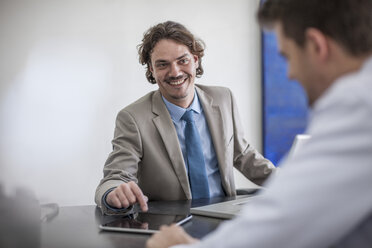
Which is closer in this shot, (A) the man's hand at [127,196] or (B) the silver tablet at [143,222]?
(B) the silver tablet at [143,222]

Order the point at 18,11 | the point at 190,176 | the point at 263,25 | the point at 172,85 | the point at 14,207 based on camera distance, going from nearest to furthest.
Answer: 1. the point at 263,25
2. the point at 14,207
3. the point at 190,176
4. the point at 172,85
5. the point at 18,11

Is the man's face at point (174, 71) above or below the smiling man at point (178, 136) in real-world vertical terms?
above

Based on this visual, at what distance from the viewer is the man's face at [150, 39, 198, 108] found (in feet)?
7.79

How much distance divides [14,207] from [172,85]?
1.42 m

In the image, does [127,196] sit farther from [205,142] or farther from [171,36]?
[171,36]

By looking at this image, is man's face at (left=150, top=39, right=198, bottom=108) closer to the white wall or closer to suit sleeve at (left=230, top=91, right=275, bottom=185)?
suit sleeve at (left=230, top=91, right=275, bottom=185)

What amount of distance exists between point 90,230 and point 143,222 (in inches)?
6.9

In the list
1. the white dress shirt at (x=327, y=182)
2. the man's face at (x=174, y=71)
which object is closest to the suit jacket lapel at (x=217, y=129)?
the man's face at (x=174, y=71)

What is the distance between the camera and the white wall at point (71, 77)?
11.7 feet

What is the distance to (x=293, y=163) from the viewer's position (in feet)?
2.20

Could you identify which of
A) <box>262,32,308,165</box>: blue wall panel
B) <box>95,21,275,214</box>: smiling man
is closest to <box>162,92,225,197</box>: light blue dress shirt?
<box>95,21,275,214</box>: smiling man

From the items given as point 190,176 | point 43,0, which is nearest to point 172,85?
point 190,176

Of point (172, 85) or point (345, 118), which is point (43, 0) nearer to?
point (172, 85)

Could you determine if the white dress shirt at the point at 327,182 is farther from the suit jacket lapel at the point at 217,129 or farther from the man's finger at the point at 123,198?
the suit jacket lapel at the point at 217,129
